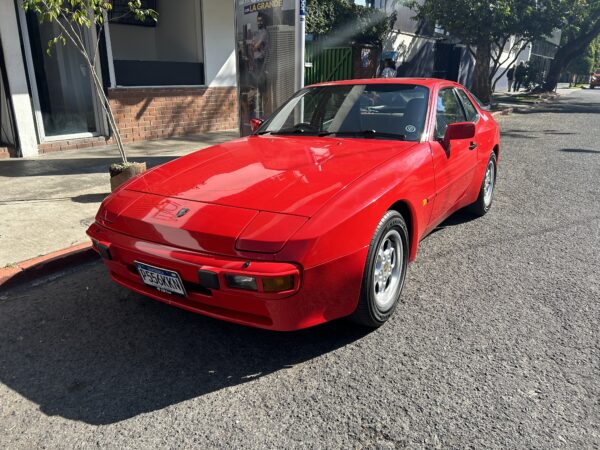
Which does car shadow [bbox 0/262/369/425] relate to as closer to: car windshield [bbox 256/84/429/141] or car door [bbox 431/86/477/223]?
car door [bbox 431/86/477/223]

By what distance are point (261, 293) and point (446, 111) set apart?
2.74 metres

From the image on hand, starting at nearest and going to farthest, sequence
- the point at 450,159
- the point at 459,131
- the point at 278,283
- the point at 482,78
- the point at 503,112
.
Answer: the point at 278,283 < the point at 459,131 < the point at 450,159 < the point at 503,112 < the point at 482,78

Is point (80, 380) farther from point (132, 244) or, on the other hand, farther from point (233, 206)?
point (233, 206)

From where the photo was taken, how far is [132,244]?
2658mm

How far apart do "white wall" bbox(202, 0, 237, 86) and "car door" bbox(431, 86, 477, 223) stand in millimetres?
7282

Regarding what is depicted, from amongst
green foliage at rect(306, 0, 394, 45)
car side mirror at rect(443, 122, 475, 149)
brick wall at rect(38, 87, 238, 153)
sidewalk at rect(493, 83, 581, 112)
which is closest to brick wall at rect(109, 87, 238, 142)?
brick wall at rect(38, 87, 238, 153)

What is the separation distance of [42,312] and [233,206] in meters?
1.69

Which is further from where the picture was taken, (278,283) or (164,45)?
(164,45)

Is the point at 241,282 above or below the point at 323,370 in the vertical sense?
above

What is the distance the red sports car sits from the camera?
237cm

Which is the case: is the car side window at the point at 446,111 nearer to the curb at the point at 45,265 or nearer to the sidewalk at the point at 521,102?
the curb at the point at 45,265

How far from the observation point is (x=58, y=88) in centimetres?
853

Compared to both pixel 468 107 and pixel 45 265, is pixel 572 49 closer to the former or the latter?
pixel 468 107

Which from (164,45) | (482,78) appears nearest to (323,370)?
(164,45)
